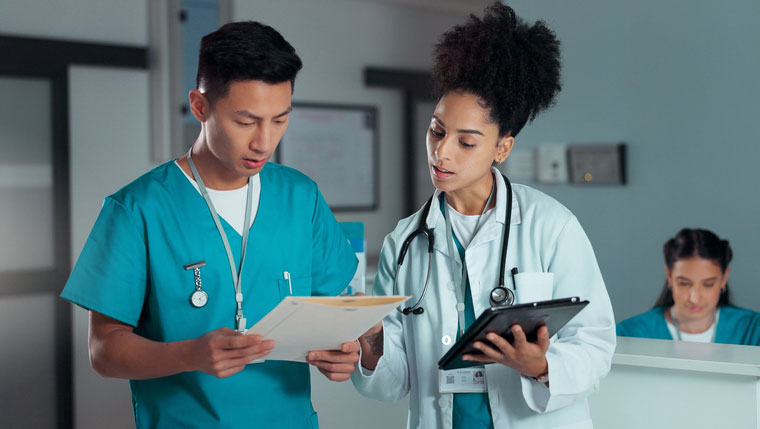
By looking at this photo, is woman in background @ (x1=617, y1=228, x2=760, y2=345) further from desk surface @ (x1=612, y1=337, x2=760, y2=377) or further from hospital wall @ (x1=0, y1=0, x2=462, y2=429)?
hospital wall @ (x1=0, y1=0, x2=462, y2=429)

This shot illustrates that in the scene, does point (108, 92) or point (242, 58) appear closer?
point (242, 58)

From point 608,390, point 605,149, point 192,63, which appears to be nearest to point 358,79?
point 192,63

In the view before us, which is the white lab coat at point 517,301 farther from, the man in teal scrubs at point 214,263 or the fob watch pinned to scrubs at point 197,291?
the fob watch pinned to scrubs at point 197,291

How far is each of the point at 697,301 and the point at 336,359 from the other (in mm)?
1950

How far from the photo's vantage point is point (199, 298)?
1229 mm

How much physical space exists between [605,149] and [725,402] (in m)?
1.71

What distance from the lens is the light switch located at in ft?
11.0

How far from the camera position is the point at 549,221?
4.64ft

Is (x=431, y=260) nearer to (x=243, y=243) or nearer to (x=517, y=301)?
(x=517, y=301)

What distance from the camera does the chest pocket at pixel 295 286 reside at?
1310 mm

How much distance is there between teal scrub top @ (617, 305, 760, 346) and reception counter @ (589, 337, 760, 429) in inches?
37.2

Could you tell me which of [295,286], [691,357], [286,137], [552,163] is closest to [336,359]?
[295,286]

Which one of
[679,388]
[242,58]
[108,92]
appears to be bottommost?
[679,388]

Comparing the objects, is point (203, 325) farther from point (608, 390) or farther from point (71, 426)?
point (71, 426)
